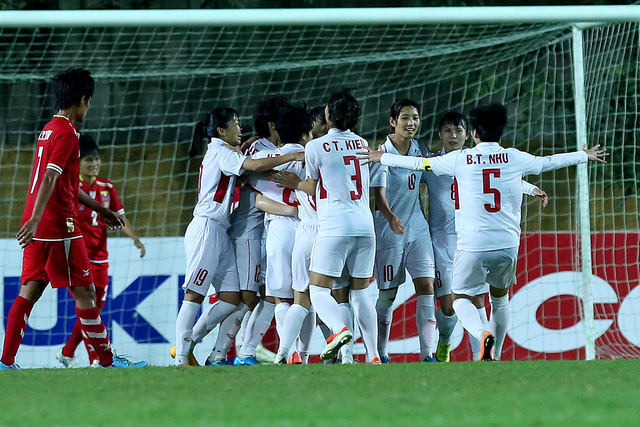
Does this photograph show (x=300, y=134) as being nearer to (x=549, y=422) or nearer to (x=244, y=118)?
(x=549, y=422)

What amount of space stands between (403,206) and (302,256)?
92cm

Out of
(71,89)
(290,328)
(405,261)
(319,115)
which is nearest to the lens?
(71,89)

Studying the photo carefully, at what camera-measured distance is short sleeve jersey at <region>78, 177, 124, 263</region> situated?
8.26m

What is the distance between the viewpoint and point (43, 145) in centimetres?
585

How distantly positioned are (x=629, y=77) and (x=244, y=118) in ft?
14.2

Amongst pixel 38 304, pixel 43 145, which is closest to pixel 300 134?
pixel 43 145

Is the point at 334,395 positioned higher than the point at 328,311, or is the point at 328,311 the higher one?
the point at 328,311

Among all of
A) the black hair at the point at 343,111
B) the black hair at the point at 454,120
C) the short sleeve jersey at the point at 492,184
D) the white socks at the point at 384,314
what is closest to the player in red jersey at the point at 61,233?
the black hair at the point at 343,111

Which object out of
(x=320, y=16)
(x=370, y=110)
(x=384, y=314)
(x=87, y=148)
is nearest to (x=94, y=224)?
(x=87, y=148)

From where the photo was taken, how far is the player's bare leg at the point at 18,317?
5906 mm

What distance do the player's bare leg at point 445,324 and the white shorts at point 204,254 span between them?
1.58 m

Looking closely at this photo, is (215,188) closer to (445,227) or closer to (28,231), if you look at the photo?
(28,231)

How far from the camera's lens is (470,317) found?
610 cm

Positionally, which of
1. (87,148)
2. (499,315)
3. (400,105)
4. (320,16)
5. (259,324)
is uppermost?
(320,16)
